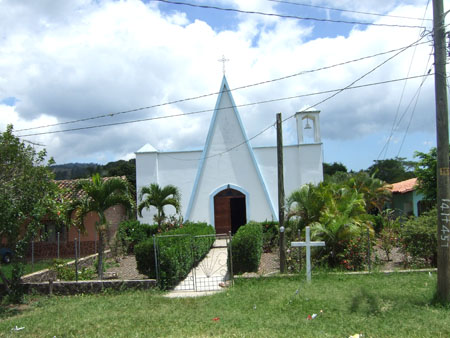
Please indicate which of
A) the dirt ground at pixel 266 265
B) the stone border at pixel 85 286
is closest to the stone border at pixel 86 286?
the stone border at pixel 85 286

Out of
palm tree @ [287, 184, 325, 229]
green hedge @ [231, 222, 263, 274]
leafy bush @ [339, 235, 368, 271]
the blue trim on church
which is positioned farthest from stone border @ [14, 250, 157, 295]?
the blue trim on church

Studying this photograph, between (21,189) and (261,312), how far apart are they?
19.0ft

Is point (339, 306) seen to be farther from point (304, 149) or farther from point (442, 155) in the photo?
point (304, 149)

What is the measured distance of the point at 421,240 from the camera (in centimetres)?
1007

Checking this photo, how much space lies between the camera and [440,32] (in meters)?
7.09

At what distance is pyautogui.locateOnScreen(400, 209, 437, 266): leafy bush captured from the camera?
32.6 ft

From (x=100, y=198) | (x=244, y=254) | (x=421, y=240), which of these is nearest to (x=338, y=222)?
(x=421, y=240)

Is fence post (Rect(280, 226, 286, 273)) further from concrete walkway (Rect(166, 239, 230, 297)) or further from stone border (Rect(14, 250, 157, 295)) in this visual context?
stone border (Rect(14, 250, 157, 295))

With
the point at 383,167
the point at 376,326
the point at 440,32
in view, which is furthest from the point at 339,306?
the point at 383,167

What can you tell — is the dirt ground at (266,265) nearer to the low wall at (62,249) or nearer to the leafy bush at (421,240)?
the leafy bush at (421,240)

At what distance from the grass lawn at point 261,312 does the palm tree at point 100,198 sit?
1856mm

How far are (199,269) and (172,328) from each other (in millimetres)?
5994

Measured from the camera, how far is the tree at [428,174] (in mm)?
17859

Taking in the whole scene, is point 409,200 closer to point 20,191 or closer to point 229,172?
point 229,172
